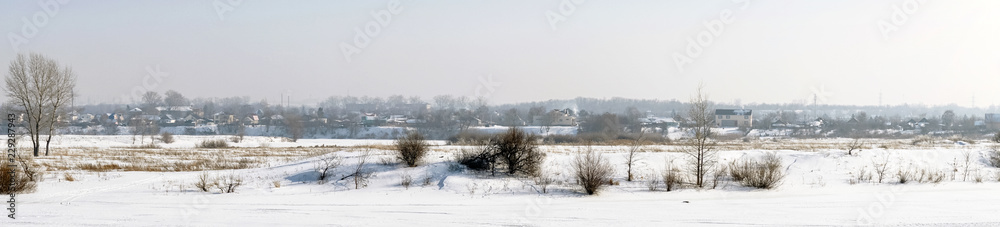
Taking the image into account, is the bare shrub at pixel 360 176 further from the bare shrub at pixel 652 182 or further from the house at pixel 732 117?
the house at pixel 732 117

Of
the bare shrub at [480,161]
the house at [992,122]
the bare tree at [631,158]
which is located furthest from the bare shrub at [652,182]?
the house at [992,122]

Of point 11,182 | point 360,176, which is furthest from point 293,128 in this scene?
point 11,182

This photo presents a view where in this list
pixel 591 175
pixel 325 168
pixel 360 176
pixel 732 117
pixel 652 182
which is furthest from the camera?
pixel 732 117

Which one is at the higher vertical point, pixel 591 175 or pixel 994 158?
pixel 591 175

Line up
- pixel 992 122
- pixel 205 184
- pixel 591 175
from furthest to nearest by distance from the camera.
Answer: pixel 992 122 → pixel 205 184 → pixel 591 175

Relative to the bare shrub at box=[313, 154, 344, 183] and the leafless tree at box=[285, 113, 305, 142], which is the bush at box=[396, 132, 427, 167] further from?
the leafless tree at box=[285, 113, 305, 142]

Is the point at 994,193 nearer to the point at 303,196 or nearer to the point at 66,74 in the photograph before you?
the point at 303,196

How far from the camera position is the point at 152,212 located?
11.9 m

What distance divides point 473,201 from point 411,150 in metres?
6.14

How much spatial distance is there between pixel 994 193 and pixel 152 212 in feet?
66.6

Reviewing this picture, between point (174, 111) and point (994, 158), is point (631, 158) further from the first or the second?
point (174, 111)

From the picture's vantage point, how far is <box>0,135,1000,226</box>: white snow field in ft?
36.4

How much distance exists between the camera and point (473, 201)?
14164 millimetres

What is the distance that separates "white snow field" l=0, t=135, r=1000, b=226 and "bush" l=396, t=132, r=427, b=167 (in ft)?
1.37
